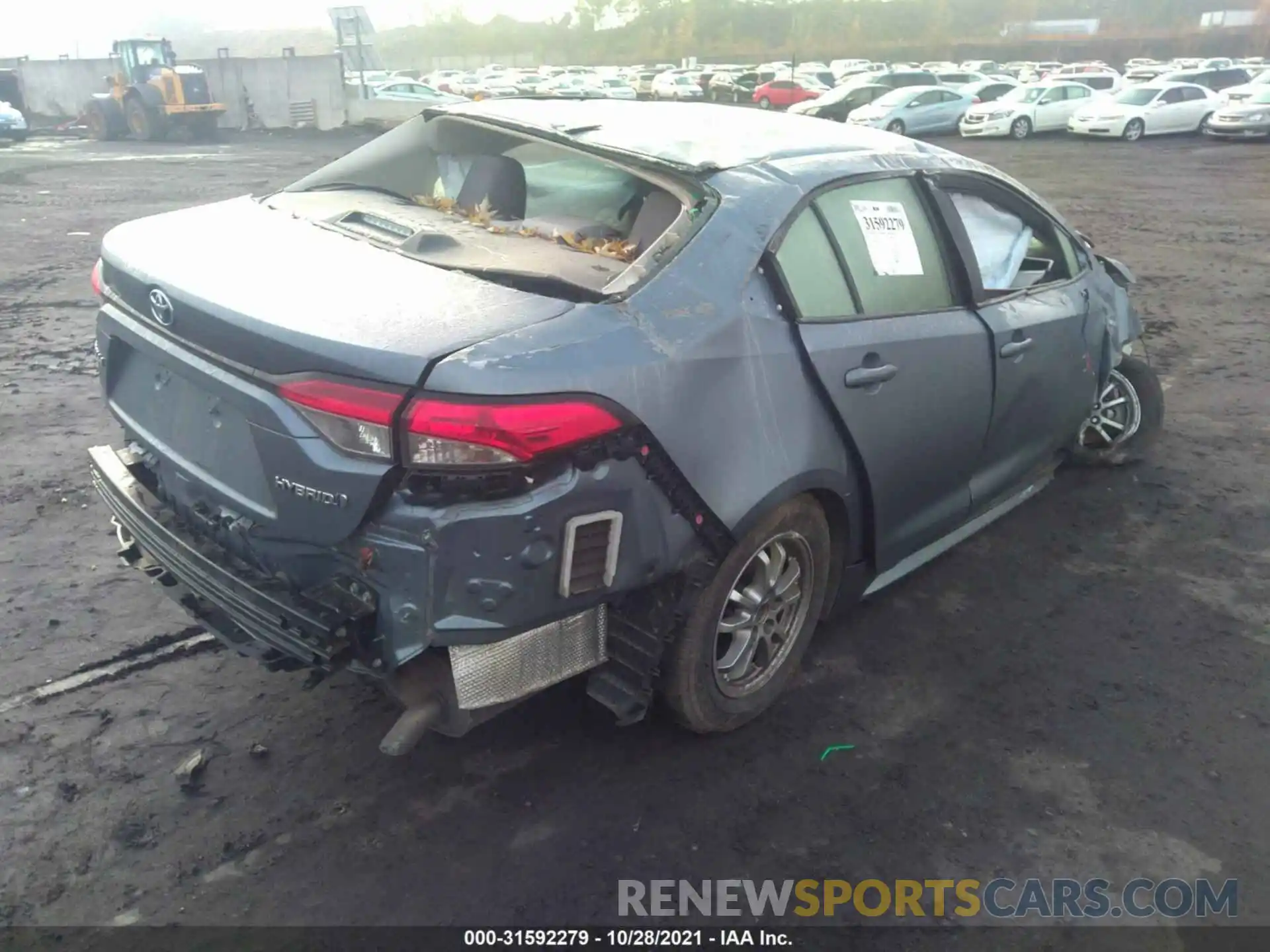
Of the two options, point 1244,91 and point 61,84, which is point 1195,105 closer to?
point 1244,91

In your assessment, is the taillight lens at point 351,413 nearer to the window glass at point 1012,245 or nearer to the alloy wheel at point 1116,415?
the window glass at point 1012,245

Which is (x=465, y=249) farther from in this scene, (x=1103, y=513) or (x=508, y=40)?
(x=508, y=40)

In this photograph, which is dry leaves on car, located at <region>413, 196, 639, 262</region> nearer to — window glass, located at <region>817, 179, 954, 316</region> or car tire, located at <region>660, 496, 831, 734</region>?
window glass, located at <region>817, 179, 954, 316</region>

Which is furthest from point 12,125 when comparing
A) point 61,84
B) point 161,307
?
point 161,307

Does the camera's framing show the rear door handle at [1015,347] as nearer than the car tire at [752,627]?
No

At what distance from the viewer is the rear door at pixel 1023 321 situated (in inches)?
147

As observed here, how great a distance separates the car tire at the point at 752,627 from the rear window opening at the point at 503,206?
856mm

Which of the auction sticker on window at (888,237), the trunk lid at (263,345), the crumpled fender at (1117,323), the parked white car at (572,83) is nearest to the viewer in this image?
the trunk lid at (263,345)

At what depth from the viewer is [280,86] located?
31984mm

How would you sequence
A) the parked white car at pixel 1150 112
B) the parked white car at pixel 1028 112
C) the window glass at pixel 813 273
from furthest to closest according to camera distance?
1. the parked white car at pixel 1028 112
2. the parked white car at pixel 1150 112
3. the window glass at pixel 813 273

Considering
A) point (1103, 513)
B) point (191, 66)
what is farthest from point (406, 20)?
point (1103, 513)

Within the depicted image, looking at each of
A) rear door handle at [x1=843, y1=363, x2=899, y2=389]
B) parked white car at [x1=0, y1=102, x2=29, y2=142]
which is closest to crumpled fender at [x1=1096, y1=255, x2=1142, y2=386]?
rear door handle at [x1=843, y1=363, x2=899, y2=389]

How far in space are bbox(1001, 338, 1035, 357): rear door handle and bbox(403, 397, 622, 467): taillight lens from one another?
2012 mm

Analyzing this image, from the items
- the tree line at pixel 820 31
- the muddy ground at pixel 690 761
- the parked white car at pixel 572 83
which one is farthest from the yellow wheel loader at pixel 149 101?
the tree line at pixel 820 31
